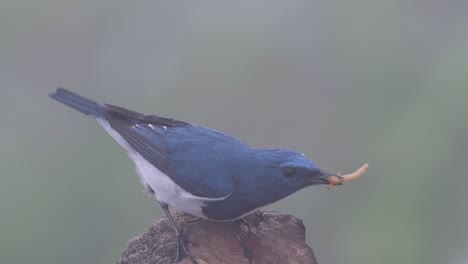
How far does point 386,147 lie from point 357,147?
20 centimetres

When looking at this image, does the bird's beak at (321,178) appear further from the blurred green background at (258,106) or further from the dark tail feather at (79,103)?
the blurred green background at (258,106)

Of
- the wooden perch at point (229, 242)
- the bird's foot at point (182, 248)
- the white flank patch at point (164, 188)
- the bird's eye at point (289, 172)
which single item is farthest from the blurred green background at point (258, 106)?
the bird's eye at point (289, 172)

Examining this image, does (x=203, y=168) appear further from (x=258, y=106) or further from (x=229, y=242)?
(x=258, y=106)

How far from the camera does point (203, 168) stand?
11.5 feet

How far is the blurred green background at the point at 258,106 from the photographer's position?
5402mm

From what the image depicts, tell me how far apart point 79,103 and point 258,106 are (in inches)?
89.2

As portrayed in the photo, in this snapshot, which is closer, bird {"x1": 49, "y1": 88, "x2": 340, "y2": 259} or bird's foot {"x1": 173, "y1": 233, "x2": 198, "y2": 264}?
bird's foot {"x1": 173, "y1": 233, "x2": 198, "y2": 264}

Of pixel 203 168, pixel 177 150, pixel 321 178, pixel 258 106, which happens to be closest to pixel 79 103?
pixel 177 150

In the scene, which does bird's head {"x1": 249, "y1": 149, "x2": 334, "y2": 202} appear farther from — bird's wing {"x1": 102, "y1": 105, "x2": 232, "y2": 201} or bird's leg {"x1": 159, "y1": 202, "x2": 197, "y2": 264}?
bird's leg {"x1": 159, "y1": 202, "x2": 197, "y2": 264}

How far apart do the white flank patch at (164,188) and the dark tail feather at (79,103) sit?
0.06 metres

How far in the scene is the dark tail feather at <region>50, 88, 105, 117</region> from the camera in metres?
3.86

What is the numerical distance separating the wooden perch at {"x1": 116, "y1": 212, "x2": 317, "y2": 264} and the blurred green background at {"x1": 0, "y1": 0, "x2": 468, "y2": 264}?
1.91m

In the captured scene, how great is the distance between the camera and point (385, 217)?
5391 millimetres

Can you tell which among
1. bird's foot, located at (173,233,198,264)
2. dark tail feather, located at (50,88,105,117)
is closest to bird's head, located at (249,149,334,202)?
bird's foot, located at (173,233,198,264)
